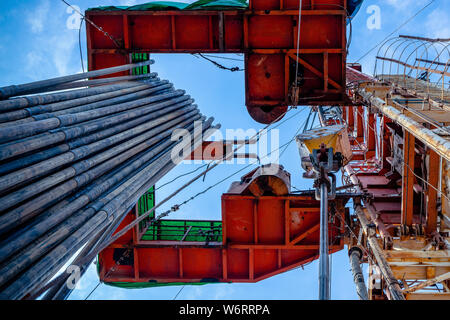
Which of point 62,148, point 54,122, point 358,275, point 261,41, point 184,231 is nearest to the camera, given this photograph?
point 62,148

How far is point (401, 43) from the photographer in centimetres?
816

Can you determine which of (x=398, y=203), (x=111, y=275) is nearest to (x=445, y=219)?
(x=398, y=203)

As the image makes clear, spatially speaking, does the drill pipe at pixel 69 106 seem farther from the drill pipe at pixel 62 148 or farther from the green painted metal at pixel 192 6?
the green painted metal at pixel 192 6

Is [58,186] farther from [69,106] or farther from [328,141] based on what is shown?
[328,141]

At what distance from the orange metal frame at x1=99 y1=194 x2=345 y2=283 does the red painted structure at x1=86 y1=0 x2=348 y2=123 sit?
2897 millimetres

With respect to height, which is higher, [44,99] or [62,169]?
[44,99]

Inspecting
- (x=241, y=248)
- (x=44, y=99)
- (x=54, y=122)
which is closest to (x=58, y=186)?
(x=54, y=122)

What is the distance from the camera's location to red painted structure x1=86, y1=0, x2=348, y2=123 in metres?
8.45

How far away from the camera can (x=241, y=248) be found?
8.47 meters

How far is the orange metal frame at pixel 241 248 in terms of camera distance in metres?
8.32

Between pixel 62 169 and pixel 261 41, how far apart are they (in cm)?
638

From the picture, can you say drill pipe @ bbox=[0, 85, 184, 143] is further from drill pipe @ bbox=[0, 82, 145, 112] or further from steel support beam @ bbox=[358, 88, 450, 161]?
steel support beam @ bbox=[358, 88, 450, 161]

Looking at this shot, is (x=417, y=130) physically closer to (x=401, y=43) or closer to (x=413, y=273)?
(x=413, y=273)

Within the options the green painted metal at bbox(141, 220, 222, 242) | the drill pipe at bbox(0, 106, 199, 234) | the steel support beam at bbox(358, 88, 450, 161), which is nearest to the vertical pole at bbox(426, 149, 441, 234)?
the steel support beam at bbox(358, 88, 450, 161)
